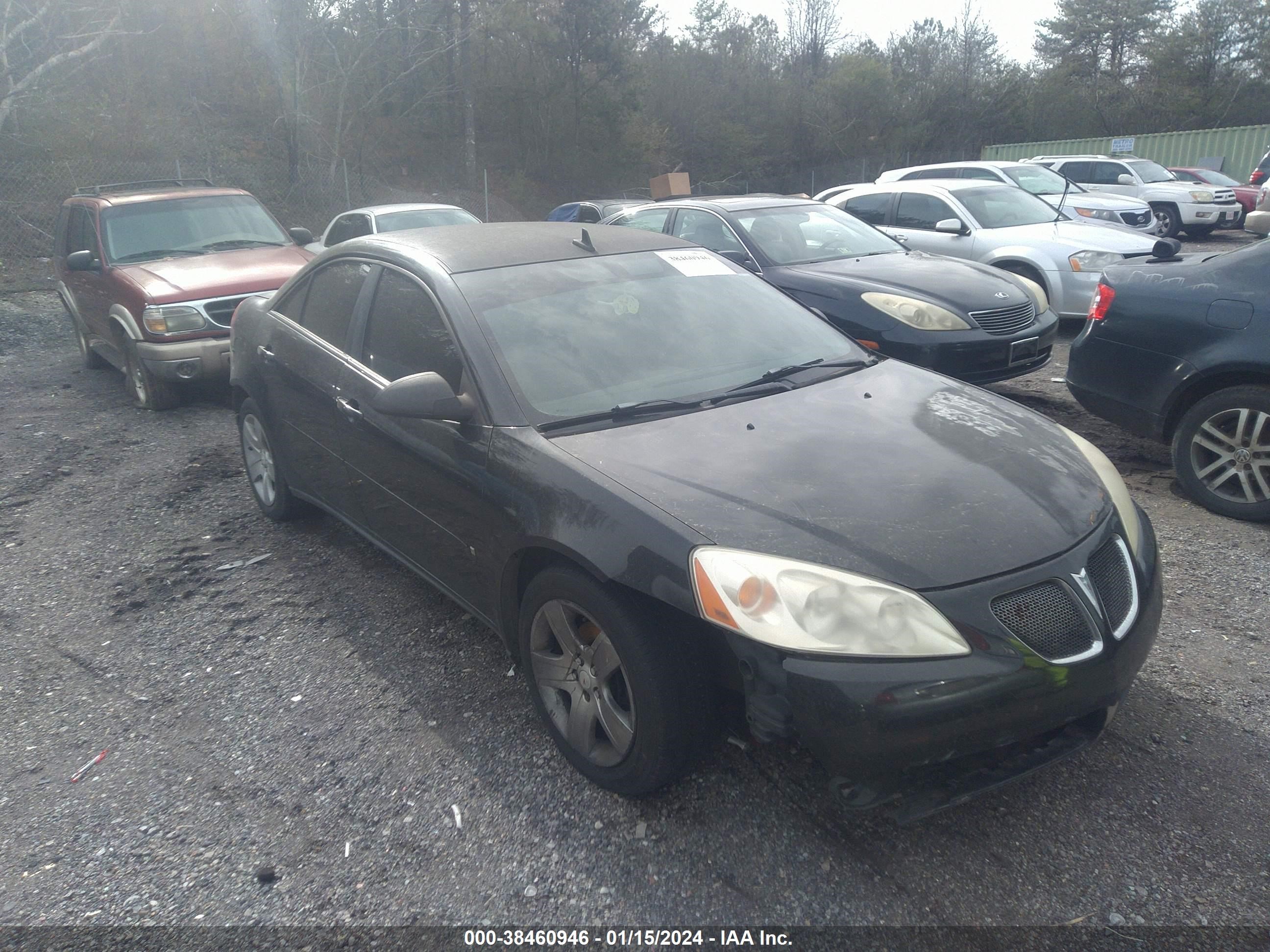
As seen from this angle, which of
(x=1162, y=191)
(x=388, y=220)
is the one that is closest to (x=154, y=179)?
(x=388, y=220)

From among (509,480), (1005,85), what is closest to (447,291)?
(509,480)

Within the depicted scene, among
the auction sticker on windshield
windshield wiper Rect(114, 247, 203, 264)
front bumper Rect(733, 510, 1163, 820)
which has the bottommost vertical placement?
front bumper Rect(733, 510, 1163, 820)

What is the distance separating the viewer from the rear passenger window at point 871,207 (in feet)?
34.4

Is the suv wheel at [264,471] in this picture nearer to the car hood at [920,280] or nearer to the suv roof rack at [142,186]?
the car hood at [920,280]

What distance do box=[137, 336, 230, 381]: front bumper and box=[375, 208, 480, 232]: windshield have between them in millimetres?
4398

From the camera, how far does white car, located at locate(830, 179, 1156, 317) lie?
877 cm

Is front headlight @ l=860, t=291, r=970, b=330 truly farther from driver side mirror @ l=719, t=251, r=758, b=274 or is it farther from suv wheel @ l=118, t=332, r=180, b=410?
suv wheel @ l=118, t=332, r=180, b=410

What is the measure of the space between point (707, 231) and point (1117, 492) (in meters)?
5.44

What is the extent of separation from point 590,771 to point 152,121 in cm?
2563

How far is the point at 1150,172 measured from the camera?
773 inches

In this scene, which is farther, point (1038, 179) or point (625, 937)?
point (1038, 179)

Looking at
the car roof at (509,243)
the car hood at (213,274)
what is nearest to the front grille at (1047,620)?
the car roof at (509,243)

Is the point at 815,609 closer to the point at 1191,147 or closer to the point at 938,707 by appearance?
the point at 938,707

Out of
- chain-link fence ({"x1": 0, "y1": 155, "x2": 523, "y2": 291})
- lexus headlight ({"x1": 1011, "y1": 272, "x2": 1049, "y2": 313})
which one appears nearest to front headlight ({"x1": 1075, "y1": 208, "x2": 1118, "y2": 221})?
lexus headlight ({"x1": 1011, "y1": 272, "x2": 1049, "y2": 313})
